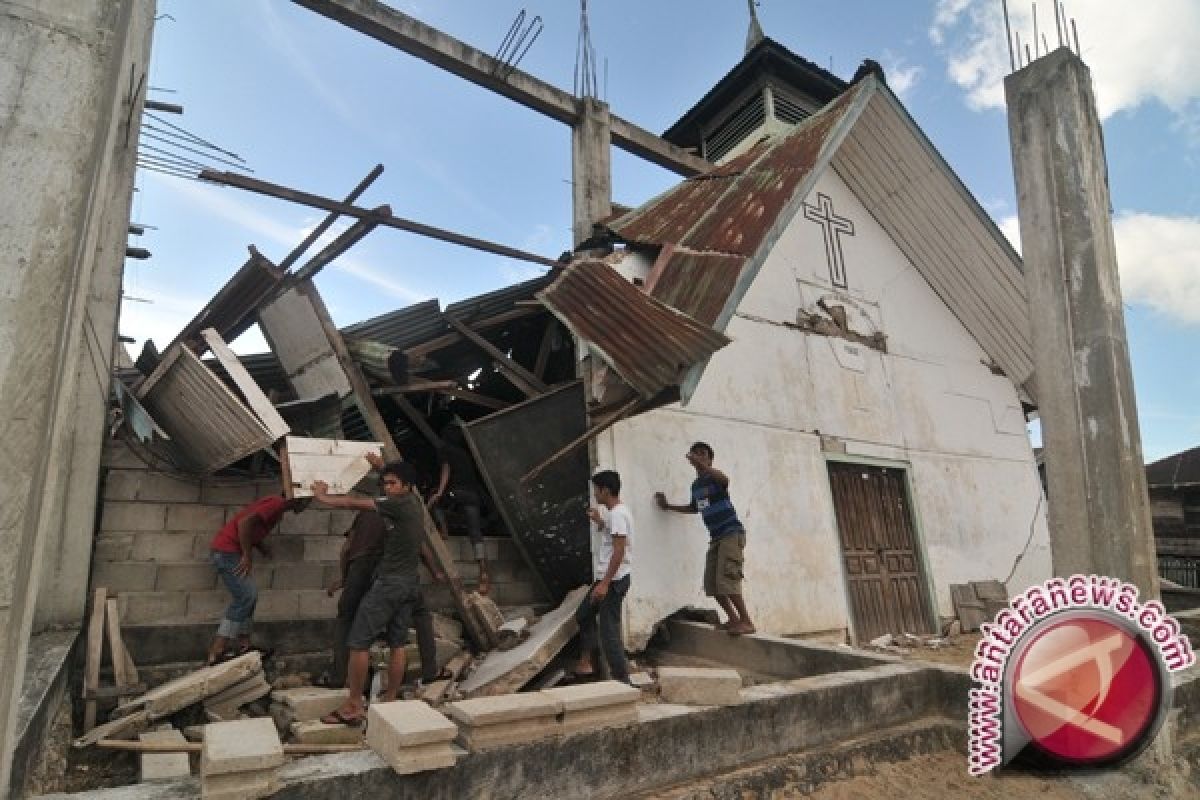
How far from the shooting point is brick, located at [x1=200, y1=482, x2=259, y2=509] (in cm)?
621

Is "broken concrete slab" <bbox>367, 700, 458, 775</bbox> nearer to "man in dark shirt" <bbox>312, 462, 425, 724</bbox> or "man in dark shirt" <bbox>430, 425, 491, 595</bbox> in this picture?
"man in dark shirt" <bbox>312, 462, 425, 724</bbox>

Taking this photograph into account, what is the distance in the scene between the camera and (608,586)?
17.6ft

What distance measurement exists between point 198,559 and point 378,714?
12.7 feet

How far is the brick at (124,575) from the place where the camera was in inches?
225

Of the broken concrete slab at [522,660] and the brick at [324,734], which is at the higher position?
the broken concrete slab at [522,660]

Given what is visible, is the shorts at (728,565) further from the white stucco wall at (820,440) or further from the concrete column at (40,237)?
the concrete column at (40,237)

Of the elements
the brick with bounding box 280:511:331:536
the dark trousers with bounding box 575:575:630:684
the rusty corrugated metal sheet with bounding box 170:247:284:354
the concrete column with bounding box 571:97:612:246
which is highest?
the concrete column with bounding box 571:97:612:246

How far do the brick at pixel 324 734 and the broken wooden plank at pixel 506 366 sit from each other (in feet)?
12.8

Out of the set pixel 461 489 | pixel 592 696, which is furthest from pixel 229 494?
pixel 592 696

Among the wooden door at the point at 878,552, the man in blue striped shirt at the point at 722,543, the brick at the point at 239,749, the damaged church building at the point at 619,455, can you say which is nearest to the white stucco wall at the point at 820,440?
the damaged church building at the point at 619,455

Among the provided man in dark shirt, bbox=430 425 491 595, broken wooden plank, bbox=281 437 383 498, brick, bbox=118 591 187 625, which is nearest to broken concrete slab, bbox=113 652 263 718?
brick, bbox=118 591 187 625

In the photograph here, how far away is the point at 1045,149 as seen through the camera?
4.99 metres

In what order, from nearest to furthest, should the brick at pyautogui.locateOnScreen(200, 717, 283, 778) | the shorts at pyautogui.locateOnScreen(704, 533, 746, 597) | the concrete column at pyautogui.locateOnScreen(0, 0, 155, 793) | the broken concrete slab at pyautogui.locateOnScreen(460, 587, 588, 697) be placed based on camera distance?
the concrete column at pyautogui.locateOnScreen(0, 0, 155, 793) < the brick at pyautogui.locateOnScreen(200, 717, 283, 778) < the broken concrete slab at pyautogui.locateOnScreen(460, 587, 588, 697) < the shorts at pyautogui.locateOnScreen(704, 533, 746, 597)

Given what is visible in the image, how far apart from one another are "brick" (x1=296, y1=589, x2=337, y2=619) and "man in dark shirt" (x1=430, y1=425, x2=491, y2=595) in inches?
Answer: 54.2
